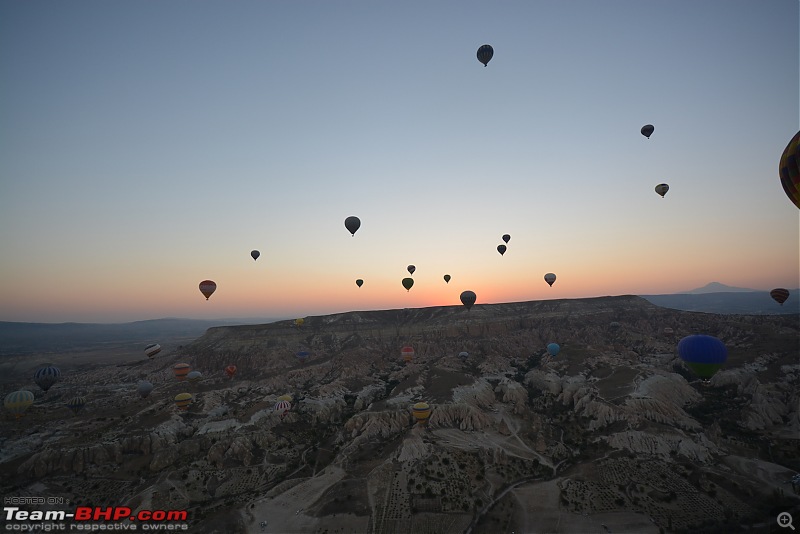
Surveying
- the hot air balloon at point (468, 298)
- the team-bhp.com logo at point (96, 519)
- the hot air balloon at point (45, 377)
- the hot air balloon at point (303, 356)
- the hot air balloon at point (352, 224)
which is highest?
the hot air balloon at point (352, 224)

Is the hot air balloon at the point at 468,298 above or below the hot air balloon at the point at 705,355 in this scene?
above

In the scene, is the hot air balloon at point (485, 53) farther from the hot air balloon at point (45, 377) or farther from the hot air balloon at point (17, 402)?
the hot air balloon at point (45, 377)

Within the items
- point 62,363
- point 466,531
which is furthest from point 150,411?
point 62,363

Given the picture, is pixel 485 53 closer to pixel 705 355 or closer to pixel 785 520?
pixel 705 355

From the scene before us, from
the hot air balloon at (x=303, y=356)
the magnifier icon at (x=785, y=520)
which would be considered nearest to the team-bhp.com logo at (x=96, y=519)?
the magnifier icon at (x=785, y=520)

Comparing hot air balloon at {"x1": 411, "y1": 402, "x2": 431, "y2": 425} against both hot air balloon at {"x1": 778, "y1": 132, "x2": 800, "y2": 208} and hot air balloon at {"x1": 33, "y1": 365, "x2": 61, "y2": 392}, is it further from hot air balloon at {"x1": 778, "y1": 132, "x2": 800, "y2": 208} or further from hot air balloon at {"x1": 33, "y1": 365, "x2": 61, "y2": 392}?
hot air balloon at {"x1": 33, "y1": 365, "x2": 61, "y2": 392}

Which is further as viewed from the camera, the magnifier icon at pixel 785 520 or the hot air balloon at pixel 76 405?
the hot air balloon at pixel 76 405

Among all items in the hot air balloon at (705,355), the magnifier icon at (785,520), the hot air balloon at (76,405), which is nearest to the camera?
the magnifier icon at (785,520)
